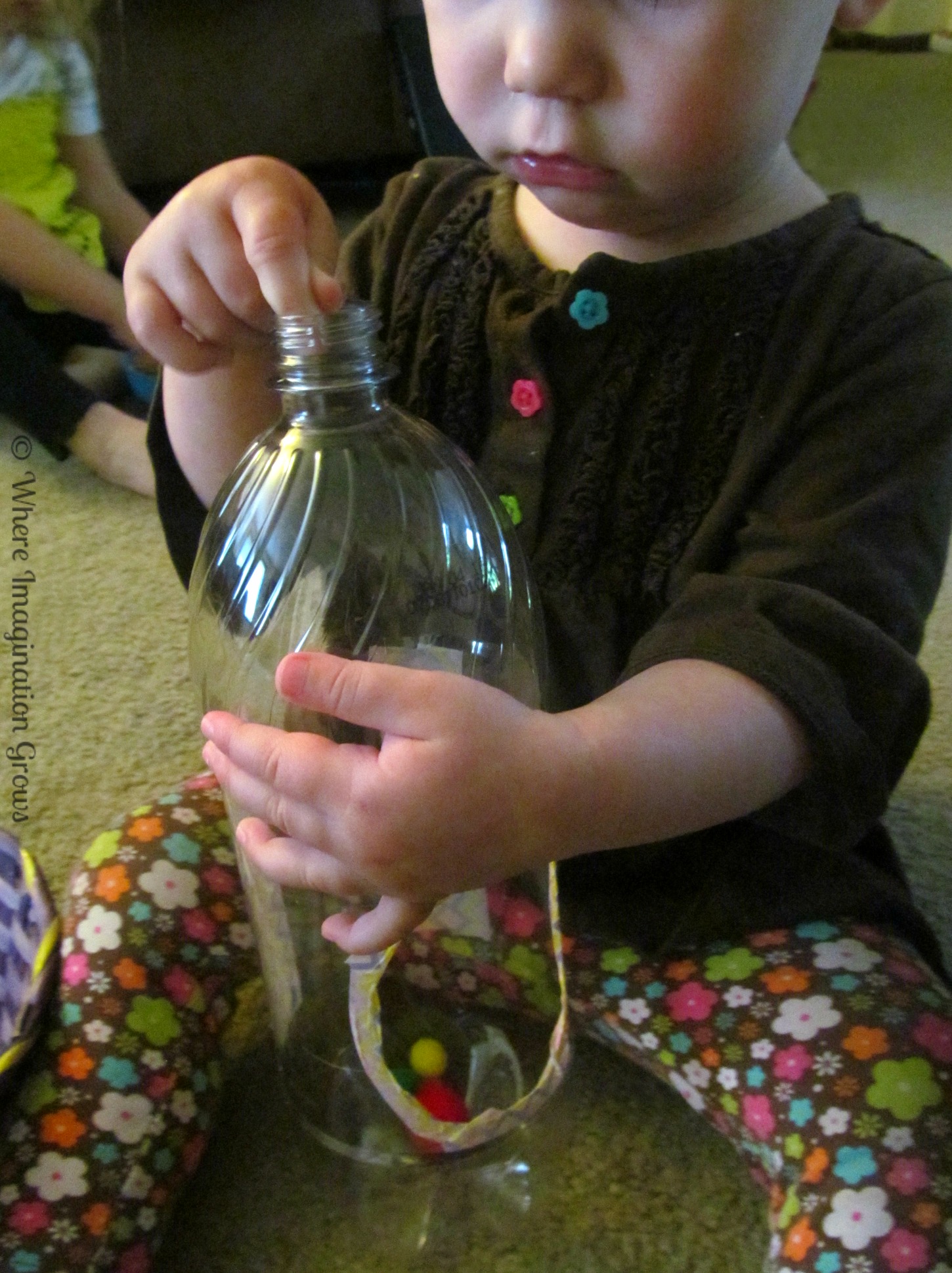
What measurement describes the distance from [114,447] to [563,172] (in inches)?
33.4

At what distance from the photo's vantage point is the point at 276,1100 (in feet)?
2.00

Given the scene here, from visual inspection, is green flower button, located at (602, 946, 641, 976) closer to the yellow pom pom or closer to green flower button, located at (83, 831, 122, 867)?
the yellow pom pom

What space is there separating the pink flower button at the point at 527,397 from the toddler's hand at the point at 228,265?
111 mm

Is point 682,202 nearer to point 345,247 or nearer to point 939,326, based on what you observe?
point 939,326

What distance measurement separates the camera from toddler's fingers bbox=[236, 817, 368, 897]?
16.6 inches

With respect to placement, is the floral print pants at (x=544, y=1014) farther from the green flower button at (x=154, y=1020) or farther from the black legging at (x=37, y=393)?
the black legging at (x=37, y=393)

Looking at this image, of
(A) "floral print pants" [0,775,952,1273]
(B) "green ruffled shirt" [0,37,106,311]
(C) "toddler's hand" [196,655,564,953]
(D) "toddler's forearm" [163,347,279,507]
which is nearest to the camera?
(C) "toddler's hand" [196,655,564,953]

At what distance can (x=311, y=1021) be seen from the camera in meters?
0.65

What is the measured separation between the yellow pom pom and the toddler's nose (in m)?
0.47

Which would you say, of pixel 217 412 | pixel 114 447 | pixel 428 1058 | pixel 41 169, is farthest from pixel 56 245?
pixel 428 1058

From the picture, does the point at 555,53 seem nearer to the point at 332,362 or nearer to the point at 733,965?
the point at 332,362

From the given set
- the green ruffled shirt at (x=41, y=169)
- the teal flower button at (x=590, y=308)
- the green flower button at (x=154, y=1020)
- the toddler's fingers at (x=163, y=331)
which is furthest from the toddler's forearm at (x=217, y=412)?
the green ruffled shirt at (x=41, y=169)

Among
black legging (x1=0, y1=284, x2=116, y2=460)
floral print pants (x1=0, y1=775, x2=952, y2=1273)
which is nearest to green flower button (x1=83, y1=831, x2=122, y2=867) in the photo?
floral print pants (x1=0, y1=775, x2=952, y2=1273)

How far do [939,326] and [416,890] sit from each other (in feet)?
1.15
